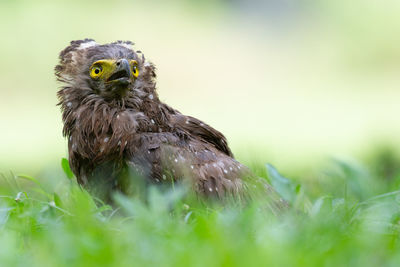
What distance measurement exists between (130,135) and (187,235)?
110cm

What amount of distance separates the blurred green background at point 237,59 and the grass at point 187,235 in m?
5.69

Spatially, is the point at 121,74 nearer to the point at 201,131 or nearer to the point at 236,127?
the point at 201,131

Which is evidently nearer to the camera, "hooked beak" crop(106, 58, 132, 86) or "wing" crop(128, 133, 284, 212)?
"wing" crop(128, 133, 284, 212)

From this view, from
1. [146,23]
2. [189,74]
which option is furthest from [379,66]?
[146,23]

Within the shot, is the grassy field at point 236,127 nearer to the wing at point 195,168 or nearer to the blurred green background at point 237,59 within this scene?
the blurred green background at point 237,59

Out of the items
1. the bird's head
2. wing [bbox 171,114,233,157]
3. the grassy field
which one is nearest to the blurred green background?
the grassy field

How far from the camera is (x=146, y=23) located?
13648mm

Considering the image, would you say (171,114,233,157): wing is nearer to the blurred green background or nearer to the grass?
the grass

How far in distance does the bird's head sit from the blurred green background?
16.6 feet

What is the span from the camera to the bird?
13.3 ft

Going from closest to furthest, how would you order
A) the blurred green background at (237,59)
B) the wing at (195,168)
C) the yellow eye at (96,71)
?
1. the wing at (195,168)
2. the yellow eye at (96,71)
3. the blurred green background at (237,59)

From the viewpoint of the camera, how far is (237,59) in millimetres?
13375

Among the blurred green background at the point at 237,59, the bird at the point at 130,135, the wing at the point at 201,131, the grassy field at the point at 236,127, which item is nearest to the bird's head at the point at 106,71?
the bird at the point at 130,135

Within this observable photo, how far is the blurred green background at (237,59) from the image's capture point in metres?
10.7
